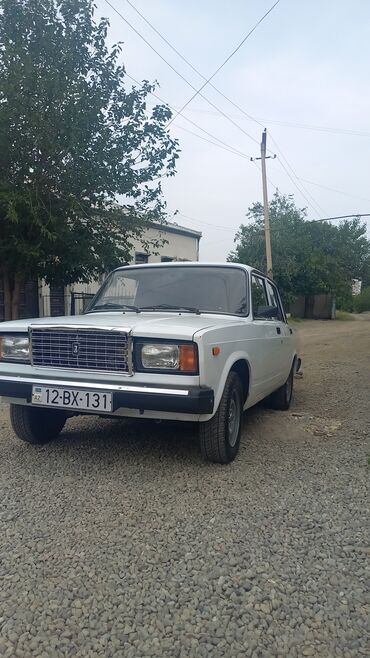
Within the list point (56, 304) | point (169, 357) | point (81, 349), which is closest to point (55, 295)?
point (56, 304)

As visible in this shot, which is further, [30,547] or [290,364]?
[290,364]

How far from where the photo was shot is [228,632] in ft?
6.73

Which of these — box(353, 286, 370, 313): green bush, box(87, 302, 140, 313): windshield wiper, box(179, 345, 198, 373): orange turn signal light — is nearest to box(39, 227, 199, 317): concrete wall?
box(87, 302, 140, 313): windshield wiper

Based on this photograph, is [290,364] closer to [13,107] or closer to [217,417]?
[217,417]

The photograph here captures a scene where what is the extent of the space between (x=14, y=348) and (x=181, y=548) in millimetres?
2117

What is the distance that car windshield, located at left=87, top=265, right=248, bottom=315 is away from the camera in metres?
4.63

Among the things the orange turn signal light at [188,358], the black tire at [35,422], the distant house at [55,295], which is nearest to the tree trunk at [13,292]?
the distant house at [55,295]

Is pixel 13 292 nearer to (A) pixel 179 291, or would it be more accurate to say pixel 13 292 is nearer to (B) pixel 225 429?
(A) pixel 179 291

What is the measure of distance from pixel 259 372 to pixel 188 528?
2.01 m

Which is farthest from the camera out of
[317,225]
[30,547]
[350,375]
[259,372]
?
[317,225]

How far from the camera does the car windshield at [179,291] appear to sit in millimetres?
4629

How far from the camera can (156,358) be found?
11.5 ft

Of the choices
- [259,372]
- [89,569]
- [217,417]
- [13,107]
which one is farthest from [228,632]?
[13,107]

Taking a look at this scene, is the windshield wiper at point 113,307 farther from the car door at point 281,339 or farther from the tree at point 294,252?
the tree at point 294,252
